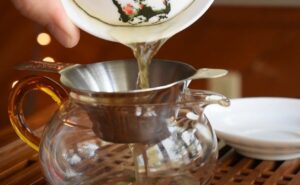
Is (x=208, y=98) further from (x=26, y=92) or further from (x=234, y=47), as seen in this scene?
(x=234, y=47)

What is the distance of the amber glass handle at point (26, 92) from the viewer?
2.30 ft

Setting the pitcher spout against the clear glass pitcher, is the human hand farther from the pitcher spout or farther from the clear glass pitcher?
the pitcher spout

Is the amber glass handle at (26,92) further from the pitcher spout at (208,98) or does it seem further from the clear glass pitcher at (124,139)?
the pitcher spout at (208,98)

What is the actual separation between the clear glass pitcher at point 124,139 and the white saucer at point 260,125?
104 millimetres

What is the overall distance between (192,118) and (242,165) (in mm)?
132

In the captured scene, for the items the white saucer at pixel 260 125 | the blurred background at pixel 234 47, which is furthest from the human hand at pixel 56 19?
the blurred background at pixel 234 47

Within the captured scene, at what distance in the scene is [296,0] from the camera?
1695mm

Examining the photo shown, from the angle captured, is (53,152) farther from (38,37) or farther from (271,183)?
(38,37)

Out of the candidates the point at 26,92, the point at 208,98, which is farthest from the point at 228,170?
the point at 26,92

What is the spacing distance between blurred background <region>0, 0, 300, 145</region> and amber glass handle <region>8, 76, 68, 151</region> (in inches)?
39.1

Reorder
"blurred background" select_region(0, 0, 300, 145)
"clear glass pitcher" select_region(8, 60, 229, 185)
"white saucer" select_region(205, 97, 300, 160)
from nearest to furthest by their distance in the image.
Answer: "clear glass pitcher" select_region(8, 60, 229, 185)
"white saucer" select_region(205, 97, 300, 160)
"blurred background" select_region(0, 0, 300, 145)

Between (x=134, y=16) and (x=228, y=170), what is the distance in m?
0.22

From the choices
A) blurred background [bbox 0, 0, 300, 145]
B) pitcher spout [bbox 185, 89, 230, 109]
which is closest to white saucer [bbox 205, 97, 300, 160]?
pitcher spout [bbox 185, 89, 230, 109]

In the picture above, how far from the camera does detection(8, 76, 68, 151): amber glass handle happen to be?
70cm
